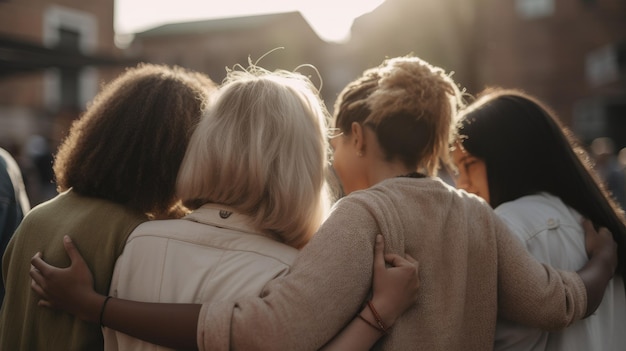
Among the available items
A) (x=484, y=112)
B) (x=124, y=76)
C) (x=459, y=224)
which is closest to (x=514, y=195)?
(x=484, y=112)

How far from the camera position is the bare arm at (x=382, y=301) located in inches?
73.3

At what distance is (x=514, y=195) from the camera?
8.37 feet

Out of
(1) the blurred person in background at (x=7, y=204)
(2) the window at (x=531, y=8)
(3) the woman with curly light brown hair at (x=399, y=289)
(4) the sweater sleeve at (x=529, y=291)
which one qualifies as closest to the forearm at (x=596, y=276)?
(3) the woman with curly light brown hair at (x=399, y=289)

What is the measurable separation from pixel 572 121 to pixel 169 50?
27461 mm

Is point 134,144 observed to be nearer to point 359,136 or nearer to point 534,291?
point 359,136

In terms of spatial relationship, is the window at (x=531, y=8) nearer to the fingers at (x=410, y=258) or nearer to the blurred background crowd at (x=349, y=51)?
the blurred background crowd at (x=349, y=51)

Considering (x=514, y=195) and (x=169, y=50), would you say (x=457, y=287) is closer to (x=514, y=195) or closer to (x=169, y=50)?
(x=514, y=195)

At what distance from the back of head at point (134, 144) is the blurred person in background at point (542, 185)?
1.14 meters

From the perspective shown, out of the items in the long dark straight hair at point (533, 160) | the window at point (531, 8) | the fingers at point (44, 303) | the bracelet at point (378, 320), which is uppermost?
the long dark straight hair at point (533, 160)

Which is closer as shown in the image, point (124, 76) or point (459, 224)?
point (459, 224)

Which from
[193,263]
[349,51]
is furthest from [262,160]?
[349,51]

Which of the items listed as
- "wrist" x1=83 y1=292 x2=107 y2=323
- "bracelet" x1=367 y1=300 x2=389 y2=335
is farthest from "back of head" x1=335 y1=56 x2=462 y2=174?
"wrist" x1=83 y1=292 x2=107 y2=323

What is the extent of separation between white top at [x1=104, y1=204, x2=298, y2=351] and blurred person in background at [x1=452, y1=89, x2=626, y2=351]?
3.34 ft

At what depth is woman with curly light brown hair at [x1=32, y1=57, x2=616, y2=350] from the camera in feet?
5.89
